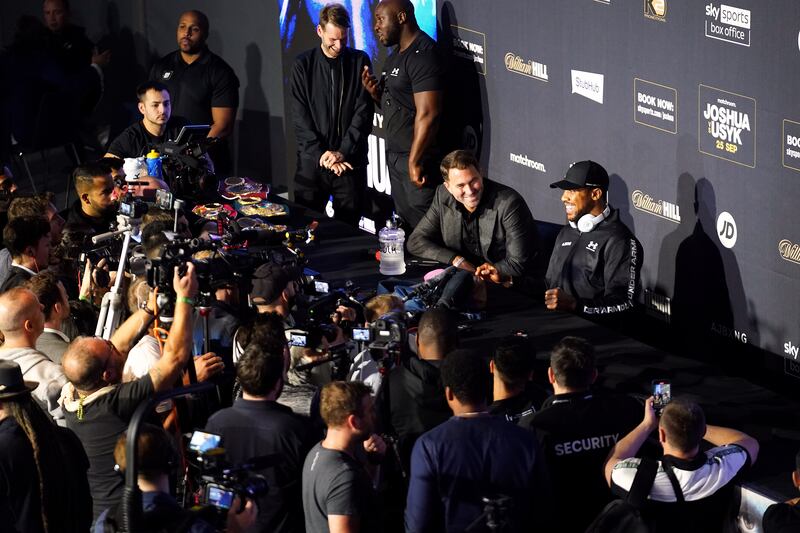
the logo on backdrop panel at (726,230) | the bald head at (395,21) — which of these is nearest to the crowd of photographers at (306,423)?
the logo on backdrop panel at (726,230)

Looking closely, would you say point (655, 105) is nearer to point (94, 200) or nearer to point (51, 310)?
point (94, 200)

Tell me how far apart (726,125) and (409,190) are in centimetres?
252

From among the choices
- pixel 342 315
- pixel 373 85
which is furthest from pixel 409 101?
pixel 342 315

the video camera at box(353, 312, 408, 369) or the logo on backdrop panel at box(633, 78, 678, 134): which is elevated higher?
the video camera at box(353, 312, 408, 369)

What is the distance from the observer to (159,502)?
3.65 meters

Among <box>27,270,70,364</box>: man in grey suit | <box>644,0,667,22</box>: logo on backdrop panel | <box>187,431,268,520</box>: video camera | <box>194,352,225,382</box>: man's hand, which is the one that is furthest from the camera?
<box>644,0,667,22</box>: logo on backdrop panel

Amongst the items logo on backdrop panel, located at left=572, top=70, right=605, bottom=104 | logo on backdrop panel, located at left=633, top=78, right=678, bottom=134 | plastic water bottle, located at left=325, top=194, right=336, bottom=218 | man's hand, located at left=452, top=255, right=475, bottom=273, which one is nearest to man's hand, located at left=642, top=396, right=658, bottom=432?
man's hand, located at left=452, top=255, right=475, bottom=273

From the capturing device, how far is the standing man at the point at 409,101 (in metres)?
8.24

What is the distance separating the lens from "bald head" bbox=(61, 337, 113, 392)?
15.2ft

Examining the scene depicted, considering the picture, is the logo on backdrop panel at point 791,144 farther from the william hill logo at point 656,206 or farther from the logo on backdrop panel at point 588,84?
the logo on backdrop panel at point 588,84

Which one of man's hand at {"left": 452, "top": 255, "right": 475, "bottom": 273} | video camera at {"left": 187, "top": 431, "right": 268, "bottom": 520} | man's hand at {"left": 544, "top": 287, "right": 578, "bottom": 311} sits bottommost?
man's hand at {"left": 544, "top": 287, "right": 578, "bottom": 311}

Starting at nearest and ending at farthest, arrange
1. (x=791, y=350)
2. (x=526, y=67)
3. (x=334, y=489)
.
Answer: (x=334, y=489), (x=791, y=350), (x=526, y=67)

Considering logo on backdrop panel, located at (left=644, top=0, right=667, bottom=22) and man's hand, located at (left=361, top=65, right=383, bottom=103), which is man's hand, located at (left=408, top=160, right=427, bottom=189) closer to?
man's hand, located at (left=361, top=65, right=383, bottom=103)

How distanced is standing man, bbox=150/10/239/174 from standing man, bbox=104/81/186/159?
1.12 metres
